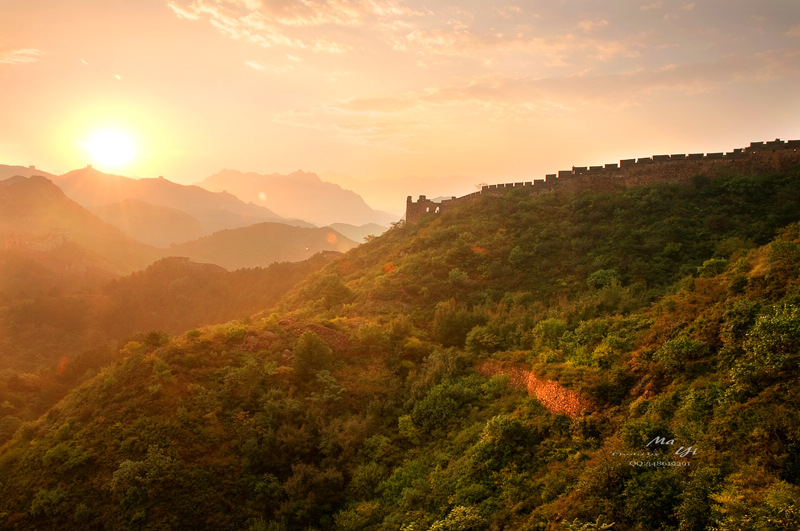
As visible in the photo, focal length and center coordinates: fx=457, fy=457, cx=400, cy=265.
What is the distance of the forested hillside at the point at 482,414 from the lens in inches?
289

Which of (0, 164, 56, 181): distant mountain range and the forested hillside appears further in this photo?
(0, 164, 56, 181): distant mountain range

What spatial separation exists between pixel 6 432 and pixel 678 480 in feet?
83.0

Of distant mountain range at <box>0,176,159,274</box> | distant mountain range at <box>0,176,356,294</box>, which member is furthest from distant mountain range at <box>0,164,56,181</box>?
distant mountain range at <box>0,176,159,274</box>

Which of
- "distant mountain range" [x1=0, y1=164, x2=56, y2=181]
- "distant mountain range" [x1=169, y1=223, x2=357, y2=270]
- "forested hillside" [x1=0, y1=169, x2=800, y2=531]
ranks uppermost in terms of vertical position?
"distant mountain range" [x1=0, y1=164, x2=56, y2=181]

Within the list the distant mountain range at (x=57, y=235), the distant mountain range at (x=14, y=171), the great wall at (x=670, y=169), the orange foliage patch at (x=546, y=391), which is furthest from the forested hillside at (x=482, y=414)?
the distant mountain range at (x=14, y=171)

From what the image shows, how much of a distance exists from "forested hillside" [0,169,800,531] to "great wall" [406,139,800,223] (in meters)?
2.54

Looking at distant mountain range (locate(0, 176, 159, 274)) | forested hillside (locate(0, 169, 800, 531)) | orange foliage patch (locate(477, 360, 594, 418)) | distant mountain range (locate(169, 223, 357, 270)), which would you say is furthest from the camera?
distant mountain range (locate(169, 223, 357, 270))

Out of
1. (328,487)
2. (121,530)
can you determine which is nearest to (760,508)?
(328,487)

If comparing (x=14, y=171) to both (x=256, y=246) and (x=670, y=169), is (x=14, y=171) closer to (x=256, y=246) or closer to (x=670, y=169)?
(x=256, y=246)

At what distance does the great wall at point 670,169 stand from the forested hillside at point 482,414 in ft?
8.32

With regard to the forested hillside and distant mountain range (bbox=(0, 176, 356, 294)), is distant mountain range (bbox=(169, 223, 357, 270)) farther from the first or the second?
the forested hillside

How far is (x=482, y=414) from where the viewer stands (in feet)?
42.0

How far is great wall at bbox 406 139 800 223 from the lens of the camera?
2559 centimetres

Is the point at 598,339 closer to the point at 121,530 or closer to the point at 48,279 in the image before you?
the point at 121,530
